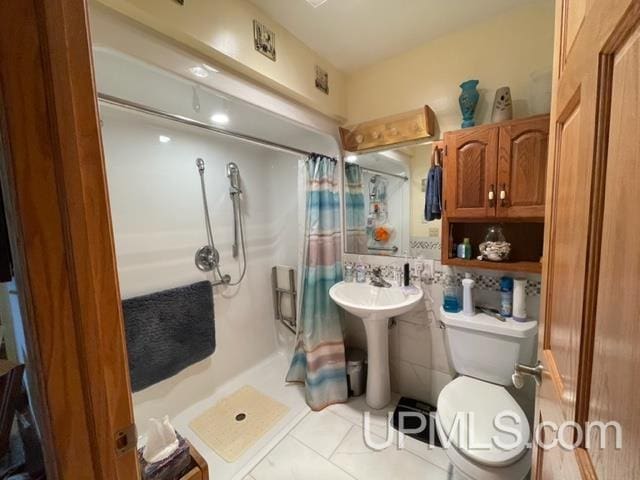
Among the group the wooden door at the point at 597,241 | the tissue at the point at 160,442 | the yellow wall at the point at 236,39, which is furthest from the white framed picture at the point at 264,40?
the tissue at the point at 160,442

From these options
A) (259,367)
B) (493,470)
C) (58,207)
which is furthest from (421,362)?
(58,207)

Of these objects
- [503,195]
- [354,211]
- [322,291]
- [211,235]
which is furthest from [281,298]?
[503,195]

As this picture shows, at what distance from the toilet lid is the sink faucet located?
28.0 inches

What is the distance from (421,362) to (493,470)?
0.91 metres

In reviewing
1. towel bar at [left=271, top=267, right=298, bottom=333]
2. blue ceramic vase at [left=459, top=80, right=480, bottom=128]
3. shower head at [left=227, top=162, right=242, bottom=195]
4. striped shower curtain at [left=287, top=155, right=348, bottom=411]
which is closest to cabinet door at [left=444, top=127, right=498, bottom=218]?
blue ceramic vase at [left=459, top=80, right=480, bottom=128]

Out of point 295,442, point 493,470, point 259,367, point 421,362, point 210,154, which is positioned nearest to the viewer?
point 493,470

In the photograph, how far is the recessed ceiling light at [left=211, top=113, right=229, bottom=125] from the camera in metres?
1.80

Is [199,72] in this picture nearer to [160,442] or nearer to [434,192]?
[434,192]

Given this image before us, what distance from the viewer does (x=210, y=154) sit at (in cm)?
213

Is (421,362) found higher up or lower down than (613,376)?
lower down

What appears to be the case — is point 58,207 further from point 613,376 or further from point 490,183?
point 490,183

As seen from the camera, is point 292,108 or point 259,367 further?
point 259,367

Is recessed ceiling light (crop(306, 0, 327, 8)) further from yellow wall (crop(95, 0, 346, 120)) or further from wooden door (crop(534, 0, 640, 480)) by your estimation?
wooden door (crop(534, 0, 640, 480))

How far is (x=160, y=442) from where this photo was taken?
108 centimetres
